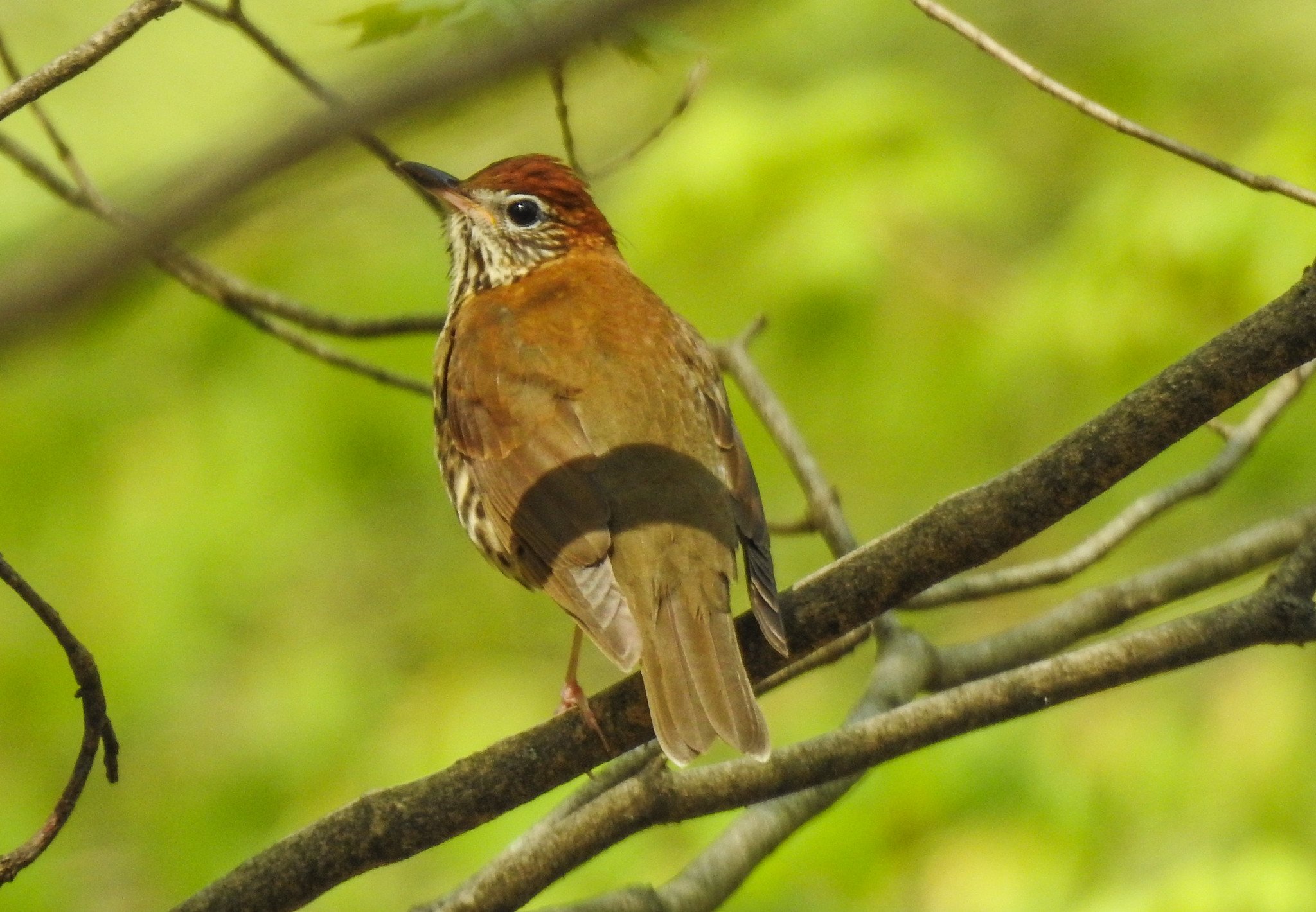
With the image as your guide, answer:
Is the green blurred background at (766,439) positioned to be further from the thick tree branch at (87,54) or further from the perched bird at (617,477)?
the thick tree branch at (87,54)

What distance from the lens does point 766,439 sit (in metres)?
6.84

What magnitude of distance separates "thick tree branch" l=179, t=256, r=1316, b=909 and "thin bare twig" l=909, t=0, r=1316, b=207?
730mm

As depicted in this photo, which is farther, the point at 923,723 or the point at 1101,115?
the point at 1101,115

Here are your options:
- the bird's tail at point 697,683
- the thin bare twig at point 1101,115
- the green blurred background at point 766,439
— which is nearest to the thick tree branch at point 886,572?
the bird's tail at point 697,683

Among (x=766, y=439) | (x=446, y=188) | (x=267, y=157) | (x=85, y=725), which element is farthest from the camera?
(x=766, y=439)

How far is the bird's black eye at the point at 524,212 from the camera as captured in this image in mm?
4883

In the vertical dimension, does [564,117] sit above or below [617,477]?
above

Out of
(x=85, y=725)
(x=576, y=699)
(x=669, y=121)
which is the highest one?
(x=669, y=121)

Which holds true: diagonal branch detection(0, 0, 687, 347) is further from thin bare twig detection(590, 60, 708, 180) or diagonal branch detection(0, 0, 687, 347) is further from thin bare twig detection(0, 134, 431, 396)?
thin bare twig detection(590, 60, 708, 180)

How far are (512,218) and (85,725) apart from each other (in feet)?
7.75


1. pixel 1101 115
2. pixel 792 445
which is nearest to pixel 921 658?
pixel 792 445

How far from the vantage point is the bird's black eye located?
4.88 m

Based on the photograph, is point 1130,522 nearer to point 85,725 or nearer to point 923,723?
point 923,723

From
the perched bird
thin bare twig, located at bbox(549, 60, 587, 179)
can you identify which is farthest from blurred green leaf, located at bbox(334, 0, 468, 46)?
the perched bird
